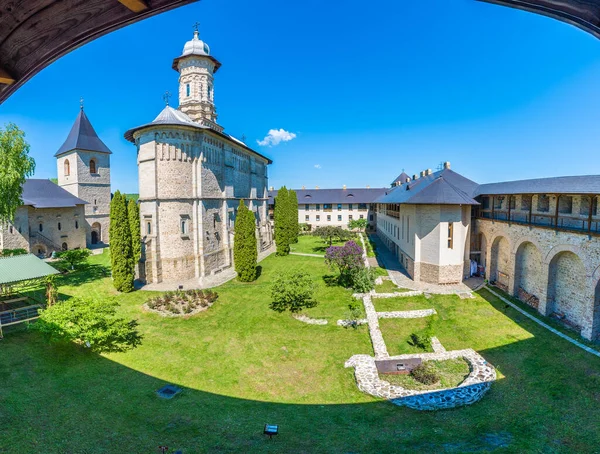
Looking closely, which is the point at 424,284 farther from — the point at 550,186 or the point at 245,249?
the point at 245,249

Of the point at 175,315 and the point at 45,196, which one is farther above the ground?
the point at 45,196

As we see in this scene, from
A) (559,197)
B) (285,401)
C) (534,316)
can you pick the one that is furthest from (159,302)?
(559,197)

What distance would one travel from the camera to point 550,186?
48.9 ft

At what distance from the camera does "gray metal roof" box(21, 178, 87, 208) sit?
95.0 feet

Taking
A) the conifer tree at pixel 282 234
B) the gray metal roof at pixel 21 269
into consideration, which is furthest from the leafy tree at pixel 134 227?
the conifer tree at pixel 282 234

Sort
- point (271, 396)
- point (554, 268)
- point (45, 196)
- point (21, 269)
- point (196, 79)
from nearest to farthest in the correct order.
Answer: point (271, 396) → point (21, 269) → point (554, 268) → point (196, 79) → point (45, 196)

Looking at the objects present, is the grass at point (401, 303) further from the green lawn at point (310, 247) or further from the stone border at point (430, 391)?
the green lawn at point (310, 247)

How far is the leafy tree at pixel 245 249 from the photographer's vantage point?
22.0m

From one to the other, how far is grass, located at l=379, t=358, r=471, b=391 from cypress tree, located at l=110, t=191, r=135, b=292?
16.4 meters

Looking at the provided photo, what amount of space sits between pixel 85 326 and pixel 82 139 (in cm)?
3275

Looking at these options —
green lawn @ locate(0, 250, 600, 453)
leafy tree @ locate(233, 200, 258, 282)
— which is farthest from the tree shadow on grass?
leafy tree @ locate(233, 200, 258, 282)

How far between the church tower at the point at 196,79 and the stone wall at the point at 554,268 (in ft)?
87.8

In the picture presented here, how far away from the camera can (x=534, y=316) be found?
1498cm

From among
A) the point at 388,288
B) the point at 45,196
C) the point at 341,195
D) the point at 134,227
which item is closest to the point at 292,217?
the point at 341,195
